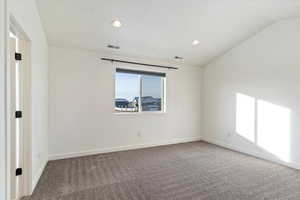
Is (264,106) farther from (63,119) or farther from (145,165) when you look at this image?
(63,119)

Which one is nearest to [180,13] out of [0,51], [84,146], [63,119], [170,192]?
[0,51]

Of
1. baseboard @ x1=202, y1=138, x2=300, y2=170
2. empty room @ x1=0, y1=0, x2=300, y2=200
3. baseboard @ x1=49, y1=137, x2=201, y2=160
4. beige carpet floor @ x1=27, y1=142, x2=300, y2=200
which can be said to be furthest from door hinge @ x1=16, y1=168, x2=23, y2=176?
baseboard @ x1=202, y1=138, x2=300, y2=170

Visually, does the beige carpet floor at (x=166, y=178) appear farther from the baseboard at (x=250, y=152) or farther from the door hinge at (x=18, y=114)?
the door hinge at (x=18, y=114)

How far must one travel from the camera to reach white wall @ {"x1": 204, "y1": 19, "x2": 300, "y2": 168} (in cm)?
321

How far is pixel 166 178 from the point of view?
270 centimetres

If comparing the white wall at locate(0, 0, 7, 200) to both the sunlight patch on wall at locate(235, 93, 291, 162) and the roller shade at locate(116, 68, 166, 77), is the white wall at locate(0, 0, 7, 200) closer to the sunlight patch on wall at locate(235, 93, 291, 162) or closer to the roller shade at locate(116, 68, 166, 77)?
the roller shade at locate(116, 68, 166, 77)

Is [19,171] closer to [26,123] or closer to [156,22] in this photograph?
[26,123]

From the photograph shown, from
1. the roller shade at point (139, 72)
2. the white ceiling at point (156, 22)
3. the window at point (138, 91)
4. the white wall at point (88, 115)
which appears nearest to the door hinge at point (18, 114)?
the white wall at point (88, 115)

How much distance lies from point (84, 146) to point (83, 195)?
1624mm

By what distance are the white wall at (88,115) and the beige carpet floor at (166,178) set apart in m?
0.37

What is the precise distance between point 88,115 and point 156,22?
95.4 inches

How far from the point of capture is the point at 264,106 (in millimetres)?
3680

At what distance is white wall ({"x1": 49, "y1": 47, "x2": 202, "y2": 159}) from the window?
0.64ft

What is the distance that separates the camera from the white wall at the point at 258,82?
321 centimetres
